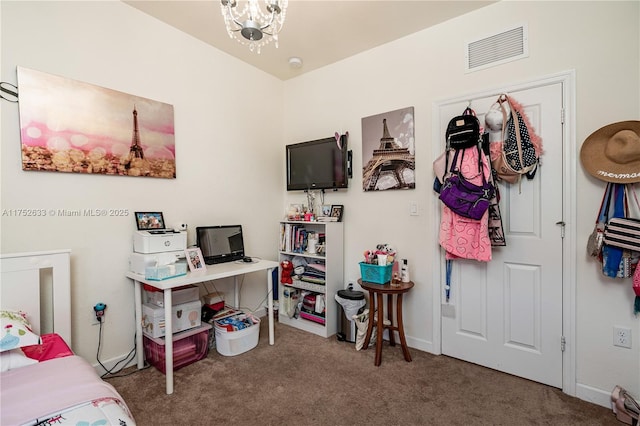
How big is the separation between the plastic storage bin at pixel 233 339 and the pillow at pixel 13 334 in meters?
1.18

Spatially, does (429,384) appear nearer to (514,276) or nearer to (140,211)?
(514,276)

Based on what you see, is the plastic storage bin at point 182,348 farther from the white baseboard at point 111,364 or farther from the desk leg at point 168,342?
the desk leg at point 168,342

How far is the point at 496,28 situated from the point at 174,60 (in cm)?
245

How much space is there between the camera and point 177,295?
90.4 inches

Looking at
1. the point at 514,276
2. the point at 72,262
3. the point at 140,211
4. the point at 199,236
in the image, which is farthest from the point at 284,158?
the point at 514,276

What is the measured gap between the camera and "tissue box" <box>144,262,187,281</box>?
2.01 metres

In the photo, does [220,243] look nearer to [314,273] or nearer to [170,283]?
[170,283]

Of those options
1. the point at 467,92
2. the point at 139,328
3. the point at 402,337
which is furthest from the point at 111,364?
the point at 467,92

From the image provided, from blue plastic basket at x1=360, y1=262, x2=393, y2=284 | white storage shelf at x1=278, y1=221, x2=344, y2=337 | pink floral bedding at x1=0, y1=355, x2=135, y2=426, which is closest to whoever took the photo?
pink floral bedding at x1=0, y1=355, x2=135, y2=426

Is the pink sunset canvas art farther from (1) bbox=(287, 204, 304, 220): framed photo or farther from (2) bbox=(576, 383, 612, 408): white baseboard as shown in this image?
(2) bbox=(576, 383, 612, 408): white baseboard

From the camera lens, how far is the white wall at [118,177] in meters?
1.81

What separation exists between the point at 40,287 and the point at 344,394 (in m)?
1.93

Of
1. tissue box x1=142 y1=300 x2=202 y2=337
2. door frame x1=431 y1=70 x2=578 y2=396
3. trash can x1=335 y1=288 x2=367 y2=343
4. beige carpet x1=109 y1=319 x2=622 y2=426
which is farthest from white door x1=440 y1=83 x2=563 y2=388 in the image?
tissue box x1=142 y1=300 x2=202 y2=337

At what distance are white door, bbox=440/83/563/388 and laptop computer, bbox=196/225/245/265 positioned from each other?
188cm
